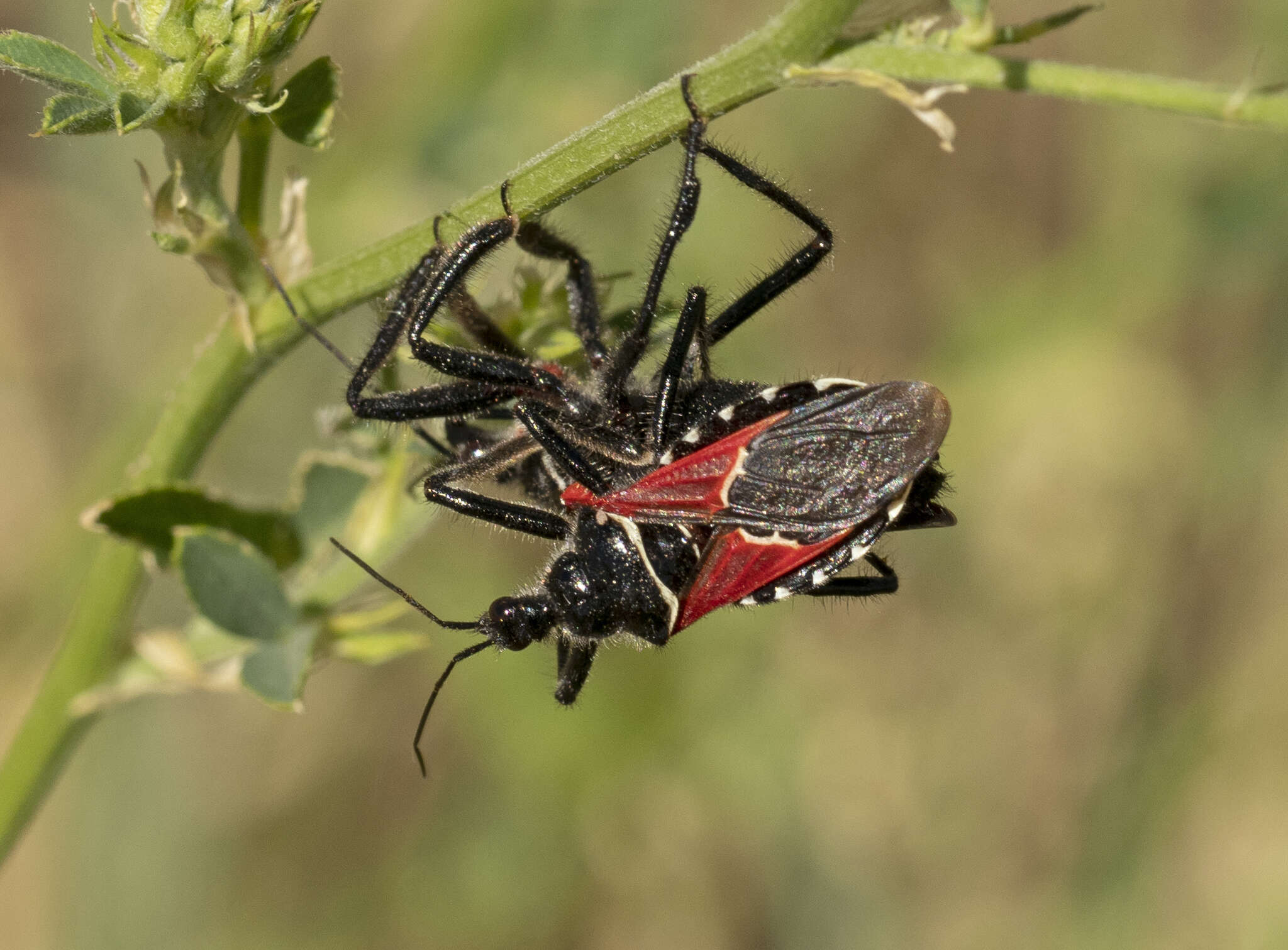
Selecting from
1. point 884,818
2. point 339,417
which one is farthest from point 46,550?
point 884,818

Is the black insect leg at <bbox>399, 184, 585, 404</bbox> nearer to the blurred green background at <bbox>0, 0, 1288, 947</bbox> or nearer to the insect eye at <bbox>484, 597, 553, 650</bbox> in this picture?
the insect eye at <bbox>484, 597, 553, 650</bbox>

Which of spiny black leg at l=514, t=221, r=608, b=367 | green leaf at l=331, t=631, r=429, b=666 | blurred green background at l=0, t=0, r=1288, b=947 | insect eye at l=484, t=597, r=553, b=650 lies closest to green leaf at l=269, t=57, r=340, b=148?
spiny black leg at l=514, t=221, r=608, b=367

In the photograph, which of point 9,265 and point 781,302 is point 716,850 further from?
point 9,265

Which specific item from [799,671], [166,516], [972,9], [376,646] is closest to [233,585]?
[166,516]

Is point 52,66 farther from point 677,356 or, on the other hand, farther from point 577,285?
point 677,356

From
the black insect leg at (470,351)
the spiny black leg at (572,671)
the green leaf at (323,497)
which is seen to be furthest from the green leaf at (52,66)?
the spiny black leg at (572,671)

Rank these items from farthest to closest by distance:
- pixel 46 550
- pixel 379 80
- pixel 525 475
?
1. pixel 379 80
2. pixel 46 550
3. pixel 525 475
